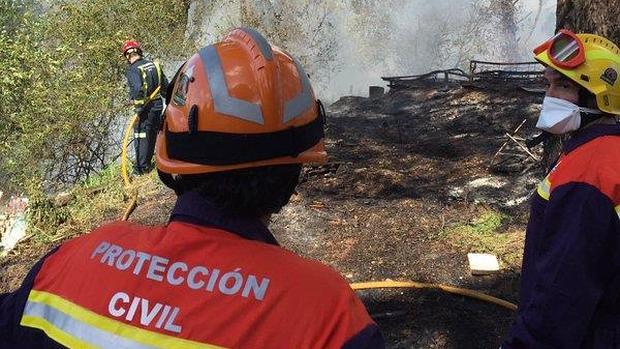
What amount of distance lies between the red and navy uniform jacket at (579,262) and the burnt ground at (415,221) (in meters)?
2.03

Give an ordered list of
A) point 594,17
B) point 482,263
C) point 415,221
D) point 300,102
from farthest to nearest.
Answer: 1. point 415,221
2. point 482,263
3. point 594,17
4. point 300,102

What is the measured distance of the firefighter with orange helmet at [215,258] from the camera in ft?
3.47

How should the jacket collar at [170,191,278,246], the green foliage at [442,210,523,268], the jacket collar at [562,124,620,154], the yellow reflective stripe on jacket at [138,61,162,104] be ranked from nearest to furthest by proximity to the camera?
1. the jacket collar at [170,191,278,246]
2. the jacket collar at [562,124,620,154]
3. the green foliage at [442,210,523,268]
4. the yellow reflective stripe on jacket at [138,61,162,104]

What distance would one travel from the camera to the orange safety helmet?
4.29 ft

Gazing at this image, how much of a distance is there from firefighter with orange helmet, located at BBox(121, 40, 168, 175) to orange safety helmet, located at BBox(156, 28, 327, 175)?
7.24 m

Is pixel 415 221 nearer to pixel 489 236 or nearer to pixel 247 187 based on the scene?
pixel 489 236

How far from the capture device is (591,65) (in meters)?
2.29

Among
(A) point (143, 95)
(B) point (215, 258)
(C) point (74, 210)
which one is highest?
(B) point (215, 258)

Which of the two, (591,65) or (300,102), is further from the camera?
(591,65)

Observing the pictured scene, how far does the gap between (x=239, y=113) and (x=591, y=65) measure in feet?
5.41

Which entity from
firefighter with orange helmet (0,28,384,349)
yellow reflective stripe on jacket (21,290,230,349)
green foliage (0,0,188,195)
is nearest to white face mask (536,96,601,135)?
firefighter with orange helmet (0,28,384,349)

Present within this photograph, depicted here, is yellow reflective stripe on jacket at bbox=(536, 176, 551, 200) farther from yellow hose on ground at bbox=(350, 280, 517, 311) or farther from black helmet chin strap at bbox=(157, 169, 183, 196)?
yellow hose on ground at bbox=(350, 280, 517, 311)

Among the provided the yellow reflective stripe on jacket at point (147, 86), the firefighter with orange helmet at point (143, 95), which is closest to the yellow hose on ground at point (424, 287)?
the firefighter with orange helmet at point (143, 95)

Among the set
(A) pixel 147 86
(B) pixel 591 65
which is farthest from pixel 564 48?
(A) pixel 147 86
